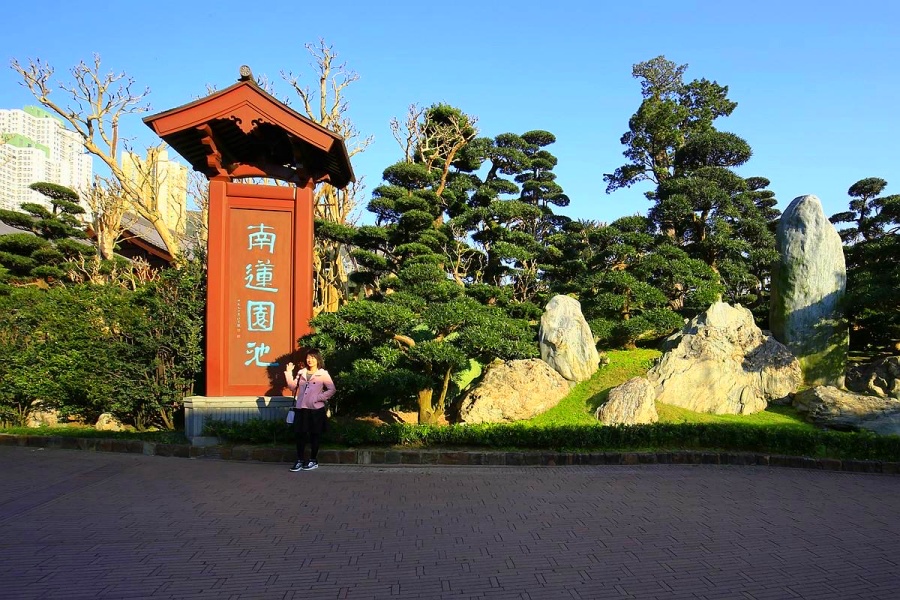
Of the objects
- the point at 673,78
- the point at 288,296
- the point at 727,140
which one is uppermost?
the point at 673,78

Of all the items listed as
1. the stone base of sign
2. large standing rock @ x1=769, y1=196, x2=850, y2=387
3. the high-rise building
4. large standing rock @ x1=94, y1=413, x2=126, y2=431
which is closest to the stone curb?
the stone base of sign

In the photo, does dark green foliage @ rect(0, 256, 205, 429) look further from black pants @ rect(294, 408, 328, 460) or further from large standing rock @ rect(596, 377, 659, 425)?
large standing rock @ rect(596, 377, 659, 425)

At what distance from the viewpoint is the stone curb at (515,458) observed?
7621 millimetres

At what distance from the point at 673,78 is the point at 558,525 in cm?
1845

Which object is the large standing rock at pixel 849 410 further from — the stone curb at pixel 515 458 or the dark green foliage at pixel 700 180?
the dark green foliage at pixel 700 180

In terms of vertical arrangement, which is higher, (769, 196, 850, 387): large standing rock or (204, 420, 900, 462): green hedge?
(769, 196, 850, 387): large standing rock

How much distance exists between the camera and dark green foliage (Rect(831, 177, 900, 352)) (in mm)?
11164

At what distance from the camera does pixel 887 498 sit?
6.21 meters

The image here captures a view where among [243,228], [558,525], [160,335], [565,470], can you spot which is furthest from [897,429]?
[160,335]

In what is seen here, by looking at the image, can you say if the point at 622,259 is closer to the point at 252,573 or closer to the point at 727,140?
the point at 727,140

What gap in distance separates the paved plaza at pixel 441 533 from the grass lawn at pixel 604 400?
2209 mm

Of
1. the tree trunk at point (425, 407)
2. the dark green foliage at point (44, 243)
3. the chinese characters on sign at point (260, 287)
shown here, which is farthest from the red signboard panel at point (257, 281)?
the dark green foliage at point (44, 243)

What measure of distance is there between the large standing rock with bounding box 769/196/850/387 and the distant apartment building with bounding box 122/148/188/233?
16960 millimetres

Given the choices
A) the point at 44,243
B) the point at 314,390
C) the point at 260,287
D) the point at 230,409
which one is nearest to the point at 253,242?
the point at 260,287
